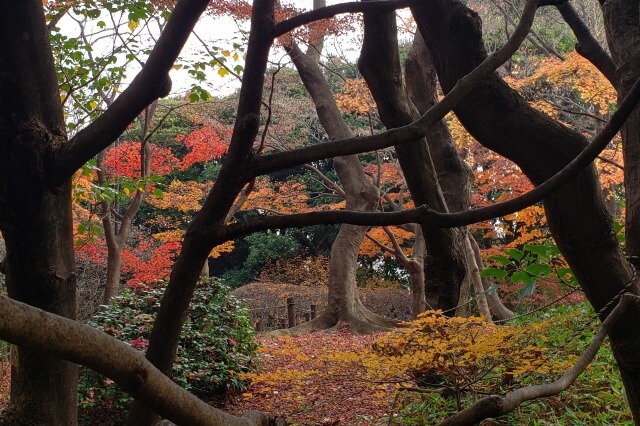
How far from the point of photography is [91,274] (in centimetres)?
1491

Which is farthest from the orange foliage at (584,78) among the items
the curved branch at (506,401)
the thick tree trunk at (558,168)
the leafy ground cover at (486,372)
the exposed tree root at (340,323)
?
the curved branch at (506,401)

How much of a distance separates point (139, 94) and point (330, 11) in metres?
0.75

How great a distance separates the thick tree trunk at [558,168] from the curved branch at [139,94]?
139 centimetres

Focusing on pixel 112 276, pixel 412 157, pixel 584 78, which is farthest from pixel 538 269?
pixel 584 78

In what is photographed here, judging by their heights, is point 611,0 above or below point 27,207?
above

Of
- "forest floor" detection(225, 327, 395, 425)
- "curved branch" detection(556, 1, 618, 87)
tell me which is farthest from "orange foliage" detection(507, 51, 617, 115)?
"curved branch" detection(556, 1, 618, 87)

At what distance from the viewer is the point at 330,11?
2.08m

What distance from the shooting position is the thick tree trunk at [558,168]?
2.48 m

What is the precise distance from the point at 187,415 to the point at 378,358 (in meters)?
3.09

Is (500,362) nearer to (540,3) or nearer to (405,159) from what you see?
(405,159)

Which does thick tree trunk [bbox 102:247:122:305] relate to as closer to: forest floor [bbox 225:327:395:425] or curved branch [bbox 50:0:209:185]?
forest floor [bbox 225:327:395:425]

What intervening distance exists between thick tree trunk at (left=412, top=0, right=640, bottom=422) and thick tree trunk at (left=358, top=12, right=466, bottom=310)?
0.96 metres

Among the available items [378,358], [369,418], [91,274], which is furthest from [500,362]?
[91,274]

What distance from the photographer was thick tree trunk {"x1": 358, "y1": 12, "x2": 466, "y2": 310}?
377 cm
